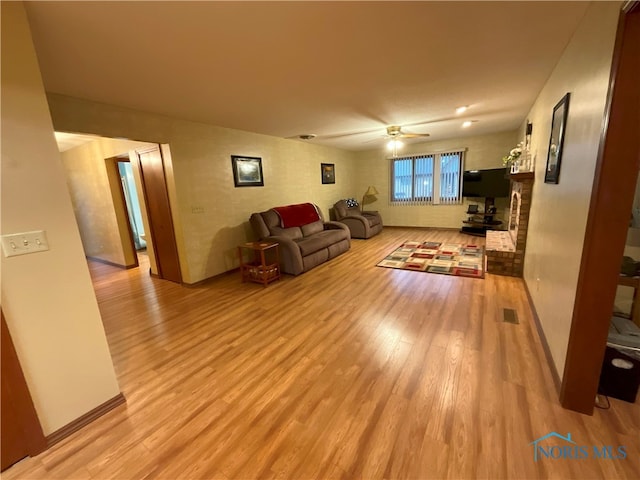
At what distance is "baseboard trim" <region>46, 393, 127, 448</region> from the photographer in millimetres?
1530

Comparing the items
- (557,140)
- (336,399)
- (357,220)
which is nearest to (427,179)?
(357,220)

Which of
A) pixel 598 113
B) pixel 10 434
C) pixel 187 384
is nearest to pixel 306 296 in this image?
pixel 187 384

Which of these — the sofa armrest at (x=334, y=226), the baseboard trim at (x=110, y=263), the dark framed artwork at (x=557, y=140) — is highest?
the dark framed artwork at (x=557, y=140)

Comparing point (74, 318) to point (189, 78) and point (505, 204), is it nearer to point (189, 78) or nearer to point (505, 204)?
point (189, 78)

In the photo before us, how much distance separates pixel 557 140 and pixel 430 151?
195 inches

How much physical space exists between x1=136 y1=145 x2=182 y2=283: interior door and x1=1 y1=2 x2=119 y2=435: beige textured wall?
239 cm

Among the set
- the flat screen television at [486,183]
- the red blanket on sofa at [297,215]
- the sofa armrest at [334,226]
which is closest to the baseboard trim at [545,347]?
the sofa armrest at [334,226]

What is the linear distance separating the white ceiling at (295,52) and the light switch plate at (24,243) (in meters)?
1.18

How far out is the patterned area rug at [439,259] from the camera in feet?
13.1

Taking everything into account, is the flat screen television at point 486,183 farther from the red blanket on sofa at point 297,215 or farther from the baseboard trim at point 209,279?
the baseboard trim at point 209,279

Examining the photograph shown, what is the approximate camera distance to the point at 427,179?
7.00 m

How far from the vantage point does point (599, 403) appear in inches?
62.8

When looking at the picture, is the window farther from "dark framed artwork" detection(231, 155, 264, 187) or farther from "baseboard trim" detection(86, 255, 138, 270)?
"baseboard trim" detection(86, 255, 138, 270)

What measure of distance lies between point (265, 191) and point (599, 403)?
4.73 metres
